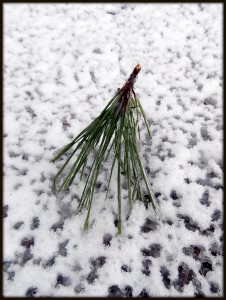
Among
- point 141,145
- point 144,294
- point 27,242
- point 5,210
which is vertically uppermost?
point 141,145

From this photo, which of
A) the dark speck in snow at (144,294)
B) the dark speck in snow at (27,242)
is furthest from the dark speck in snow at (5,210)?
the dark speck in snow at (144,294)

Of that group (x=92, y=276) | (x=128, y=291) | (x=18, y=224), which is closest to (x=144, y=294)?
(x=128, y=291)

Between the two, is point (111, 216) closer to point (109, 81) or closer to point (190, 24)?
point (109, 81)

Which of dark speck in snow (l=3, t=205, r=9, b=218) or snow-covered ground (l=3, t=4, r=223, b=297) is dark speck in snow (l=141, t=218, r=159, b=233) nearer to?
snow-covered ground (l=3, t=4, r=223, b=297)

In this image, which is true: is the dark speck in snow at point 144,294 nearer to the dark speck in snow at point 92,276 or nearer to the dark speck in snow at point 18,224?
the dark speck in snow at point 92,276

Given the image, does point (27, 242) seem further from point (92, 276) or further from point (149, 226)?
point (149, 226)

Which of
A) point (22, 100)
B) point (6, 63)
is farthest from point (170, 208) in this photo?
point (6, 63)

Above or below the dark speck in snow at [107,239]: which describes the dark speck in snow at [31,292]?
below

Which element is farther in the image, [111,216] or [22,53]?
[22,53]
